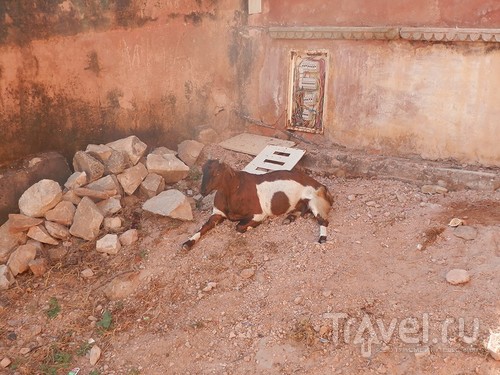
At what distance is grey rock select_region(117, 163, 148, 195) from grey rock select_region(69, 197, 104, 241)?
24.6 inches

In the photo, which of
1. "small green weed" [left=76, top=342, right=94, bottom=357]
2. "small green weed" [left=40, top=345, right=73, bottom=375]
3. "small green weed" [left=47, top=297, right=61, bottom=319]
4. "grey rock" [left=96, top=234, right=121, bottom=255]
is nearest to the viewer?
"small green weed" [left=40, top=345, right=73, bottom=375]

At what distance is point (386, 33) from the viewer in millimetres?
6496

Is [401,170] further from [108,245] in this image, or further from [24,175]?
[24,175]

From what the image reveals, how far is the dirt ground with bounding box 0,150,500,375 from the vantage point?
4027mm

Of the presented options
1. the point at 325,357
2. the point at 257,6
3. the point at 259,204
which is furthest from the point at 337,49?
the point at 325,357

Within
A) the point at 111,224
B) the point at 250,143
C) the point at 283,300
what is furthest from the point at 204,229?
the point at 250,143

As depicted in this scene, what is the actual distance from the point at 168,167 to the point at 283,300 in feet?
9.40

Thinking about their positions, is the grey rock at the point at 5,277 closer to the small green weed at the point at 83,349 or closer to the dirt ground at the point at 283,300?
the dirt ground at the point at 283,300

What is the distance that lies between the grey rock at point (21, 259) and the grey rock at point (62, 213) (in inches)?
16.4

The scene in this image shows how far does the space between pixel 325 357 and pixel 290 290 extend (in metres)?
0.86

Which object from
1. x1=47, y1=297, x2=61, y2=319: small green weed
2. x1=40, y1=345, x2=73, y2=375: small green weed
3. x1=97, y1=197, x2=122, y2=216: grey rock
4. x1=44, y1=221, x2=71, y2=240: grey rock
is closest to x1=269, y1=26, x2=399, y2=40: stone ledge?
x1=97, y1=197, x2=122, y2=216: grey rock

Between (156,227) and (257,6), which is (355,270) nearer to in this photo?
(156,227)

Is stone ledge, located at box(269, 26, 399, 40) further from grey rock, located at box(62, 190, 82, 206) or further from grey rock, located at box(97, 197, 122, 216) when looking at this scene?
grey rock, located at box(62, 190, 82, 206)

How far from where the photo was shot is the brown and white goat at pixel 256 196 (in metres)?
5.50
